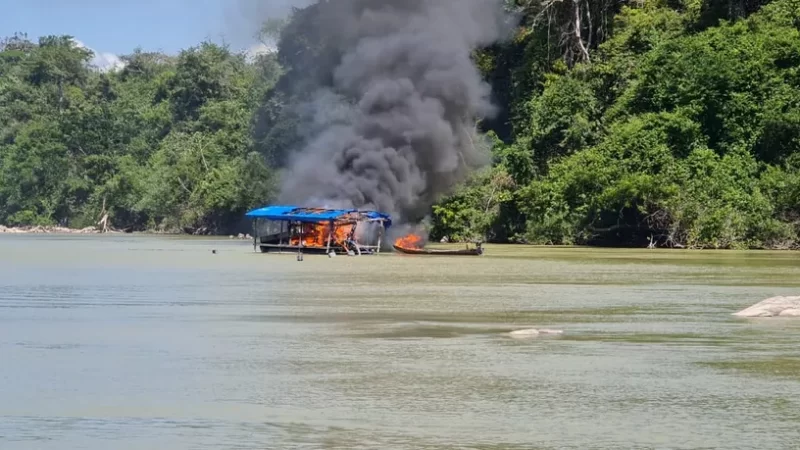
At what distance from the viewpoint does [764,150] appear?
55219 millimetres

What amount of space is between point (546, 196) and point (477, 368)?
4103cm

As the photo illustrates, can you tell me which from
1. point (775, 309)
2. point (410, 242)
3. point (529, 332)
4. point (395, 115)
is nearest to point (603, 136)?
point (395, 115)

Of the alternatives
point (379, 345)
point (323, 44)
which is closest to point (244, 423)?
point (379, 345)

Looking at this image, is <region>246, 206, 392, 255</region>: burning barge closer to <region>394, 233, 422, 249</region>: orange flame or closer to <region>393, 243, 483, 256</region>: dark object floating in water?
<region>394, 233, 422, 249</region>: orange flame

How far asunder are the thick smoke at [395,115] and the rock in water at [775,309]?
29.6m

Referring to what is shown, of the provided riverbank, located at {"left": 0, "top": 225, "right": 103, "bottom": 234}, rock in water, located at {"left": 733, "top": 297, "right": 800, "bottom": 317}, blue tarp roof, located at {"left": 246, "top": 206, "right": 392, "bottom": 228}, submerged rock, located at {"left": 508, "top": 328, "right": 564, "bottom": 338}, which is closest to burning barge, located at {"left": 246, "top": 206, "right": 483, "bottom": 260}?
blue tarp roof, located at {"left": 246, "top": 206, "right": 392, "bottom": 228}

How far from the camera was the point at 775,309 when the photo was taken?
→ 22.6 m

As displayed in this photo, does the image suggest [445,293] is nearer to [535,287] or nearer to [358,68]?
[535,287]

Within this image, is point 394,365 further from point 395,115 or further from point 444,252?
point 395,115

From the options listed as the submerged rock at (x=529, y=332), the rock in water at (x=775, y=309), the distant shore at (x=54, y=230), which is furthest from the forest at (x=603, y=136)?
the submerged rock at (x=529, y=332)

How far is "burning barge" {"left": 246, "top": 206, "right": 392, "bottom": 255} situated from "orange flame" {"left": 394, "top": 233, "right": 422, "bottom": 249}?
2.36 ft

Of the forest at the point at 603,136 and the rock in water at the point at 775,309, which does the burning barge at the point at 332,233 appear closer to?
the forest at the point at 603,136

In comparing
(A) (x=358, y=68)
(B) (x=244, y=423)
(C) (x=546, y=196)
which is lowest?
(B) (x=244, y=423)

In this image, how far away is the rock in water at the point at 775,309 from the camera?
73.8 ft
